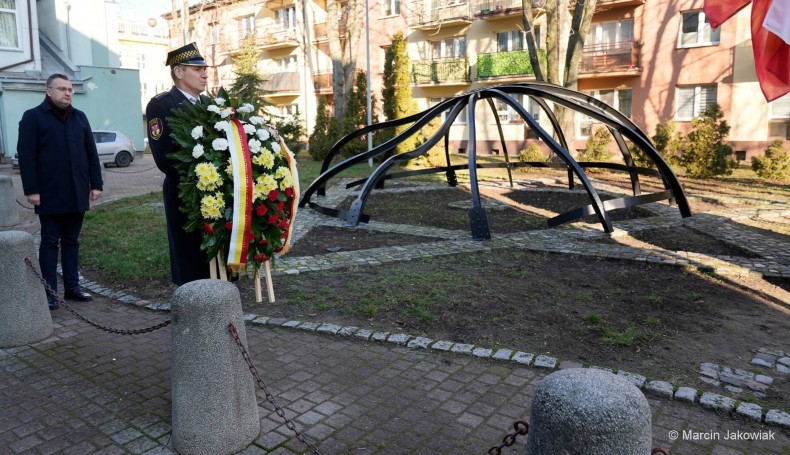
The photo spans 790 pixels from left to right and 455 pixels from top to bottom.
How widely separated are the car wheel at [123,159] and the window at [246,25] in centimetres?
2047

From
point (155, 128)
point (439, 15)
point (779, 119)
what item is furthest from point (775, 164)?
point (439, 15)

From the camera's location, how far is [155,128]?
4.51 meters

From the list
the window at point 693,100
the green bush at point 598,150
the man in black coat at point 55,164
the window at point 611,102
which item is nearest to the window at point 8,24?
the green bush at point 598,150

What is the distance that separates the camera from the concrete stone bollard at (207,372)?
311 centimetres

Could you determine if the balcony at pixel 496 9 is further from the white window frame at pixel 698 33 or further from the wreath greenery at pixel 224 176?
the wreath greenery at pixel 224 176

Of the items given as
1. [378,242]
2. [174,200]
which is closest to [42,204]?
[174,200]

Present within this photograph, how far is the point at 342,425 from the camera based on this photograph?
3562 mm

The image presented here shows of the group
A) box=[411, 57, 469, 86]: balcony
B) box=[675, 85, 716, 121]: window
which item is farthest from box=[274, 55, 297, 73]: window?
box=[675, 85, 716, 121]: window

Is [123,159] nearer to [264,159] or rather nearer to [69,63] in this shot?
[69,63]

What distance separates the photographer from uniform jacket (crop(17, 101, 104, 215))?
545cm

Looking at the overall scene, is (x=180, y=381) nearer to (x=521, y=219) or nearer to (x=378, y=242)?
(x=378, y=242)

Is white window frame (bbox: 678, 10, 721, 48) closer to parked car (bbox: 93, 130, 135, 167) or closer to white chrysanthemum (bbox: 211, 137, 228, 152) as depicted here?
parked car (bbox: 93, 130, 135, 167)

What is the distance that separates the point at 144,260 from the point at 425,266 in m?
3.61

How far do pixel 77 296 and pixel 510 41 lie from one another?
27.8 m
